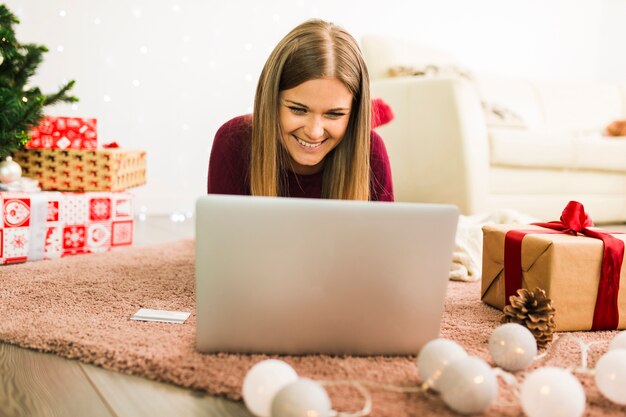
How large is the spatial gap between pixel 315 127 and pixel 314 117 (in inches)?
0.9

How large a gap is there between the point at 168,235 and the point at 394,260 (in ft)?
5.33

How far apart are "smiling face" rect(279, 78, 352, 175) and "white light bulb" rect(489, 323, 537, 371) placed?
21.6 inches

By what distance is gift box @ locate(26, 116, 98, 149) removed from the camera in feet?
5.95

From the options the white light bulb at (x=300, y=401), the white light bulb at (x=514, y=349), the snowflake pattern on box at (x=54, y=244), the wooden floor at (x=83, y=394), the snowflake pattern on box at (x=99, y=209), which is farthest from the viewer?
the snowflake pattern on box at (x=99, y=209)

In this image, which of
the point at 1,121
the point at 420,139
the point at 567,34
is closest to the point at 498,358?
the point at 1,121

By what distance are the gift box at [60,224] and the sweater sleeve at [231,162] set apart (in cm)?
61

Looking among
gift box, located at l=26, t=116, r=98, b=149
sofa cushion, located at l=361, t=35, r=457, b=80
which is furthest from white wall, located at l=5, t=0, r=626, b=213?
gift box, located at l=26, t=116, r=98, b=149

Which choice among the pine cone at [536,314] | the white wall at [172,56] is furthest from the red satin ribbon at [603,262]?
the white wall at [172,56]

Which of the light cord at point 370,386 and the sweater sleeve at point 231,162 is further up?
the sweater sleeve at point 231,162

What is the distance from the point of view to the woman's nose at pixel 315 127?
1177 mm

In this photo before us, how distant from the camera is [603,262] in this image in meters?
1.13

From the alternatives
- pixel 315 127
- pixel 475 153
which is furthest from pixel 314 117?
pixel 475 153

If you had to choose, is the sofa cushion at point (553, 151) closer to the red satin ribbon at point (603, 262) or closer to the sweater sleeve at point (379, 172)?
the sweater sleeve at point (379, 172)

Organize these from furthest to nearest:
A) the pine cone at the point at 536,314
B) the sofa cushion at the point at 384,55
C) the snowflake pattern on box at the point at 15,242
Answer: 1. the sofa cushion at the point at 384,55
2. the snowflake pattern on box at the point at 15,242
3. the pine cone at the point at 536,314
